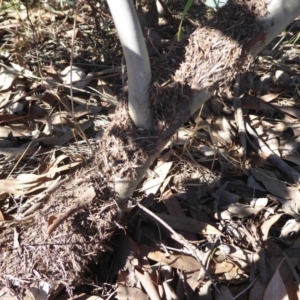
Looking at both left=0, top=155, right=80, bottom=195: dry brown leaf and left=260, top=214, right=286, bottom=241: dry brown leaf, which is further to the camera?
left=0, top=155, right=80, bottom=195: dry brown leaf

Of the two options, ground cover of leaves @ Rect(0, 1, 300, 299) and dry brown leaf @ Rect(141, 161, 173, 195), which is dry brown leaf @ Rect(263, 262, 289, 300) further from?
dry brown leaf @ Rect(141, 161, 173, 195)

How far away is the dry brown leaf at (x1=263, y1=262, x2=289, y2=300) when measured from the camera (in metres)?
1.66

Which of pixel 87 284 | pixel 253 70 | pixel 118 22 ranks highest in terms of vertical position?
pixel 118 22

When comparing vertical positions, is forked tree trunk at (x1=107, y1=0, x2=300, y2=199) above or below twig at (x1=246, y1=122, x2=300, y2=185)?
above

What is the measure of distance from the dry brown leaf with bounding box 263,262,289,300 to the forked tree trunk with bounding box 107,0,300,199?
52 cm

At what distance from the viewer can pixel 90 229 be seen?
5.35ft

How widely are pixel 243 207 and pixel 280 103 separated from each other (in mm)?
654

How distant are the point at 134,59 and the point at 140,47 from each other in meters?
0.04

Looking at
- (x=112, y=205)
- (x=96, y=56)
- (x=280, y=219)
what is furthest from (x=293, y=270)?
(x=96, y=56)

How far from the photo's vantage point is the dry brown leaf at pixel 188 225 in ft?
5.98

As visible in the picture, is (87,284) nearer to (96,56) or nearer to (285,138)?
(285,138)

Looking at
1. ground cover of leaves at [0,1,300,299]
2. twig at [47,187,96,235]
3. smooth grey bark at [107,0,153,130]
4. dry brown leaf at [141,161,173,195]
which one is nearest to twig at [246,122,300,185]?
ground cover of leaves at [0,1,300,299]

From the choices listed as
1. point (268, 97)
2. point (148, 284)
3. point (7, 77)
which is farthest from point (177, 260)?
point (7, 77)

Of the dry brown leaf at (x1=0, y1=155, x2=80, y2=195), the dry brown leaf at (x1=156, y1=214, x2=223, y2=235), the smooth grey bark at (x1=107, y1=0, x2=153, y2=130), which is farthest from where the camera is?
the dry brown leaf at (x1=0, y1=155, x2=80, y2=195)
